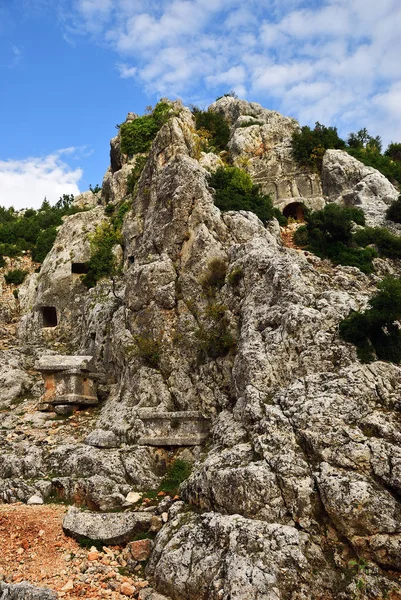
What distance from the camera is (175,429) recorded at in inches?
675

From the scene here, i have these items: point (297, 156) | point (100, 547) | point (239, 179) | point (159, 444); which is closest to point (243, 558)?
point (100, 547)

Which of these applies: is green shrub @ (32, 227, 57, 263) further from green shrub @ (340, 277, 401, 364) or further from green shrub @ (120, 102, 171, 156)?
green shrub @ (340, 277, 401, 364)

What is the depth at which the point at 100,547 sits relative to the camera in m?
12.2

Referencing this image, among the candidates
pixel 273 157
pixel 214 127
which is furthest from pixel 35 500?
pixel 214 127

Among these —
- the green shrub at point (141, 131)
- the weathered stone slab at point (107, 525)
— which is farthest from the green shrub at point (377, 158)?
the weathered stone slab at point (107, 525)

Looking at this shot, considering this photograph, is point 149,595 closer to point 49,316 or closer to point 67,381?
point 67,381

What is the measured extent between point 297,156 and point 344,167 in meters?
4.59

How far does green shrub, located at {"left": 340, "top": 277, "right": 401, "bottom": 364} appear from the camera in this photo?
13.2 metres

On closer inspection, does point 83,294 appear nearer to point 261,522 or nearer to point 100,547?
point 100,547

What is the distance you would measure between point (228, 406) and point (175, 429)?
210cm

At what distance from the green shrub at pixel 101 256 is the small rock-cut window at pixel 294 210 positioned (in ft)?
41.3

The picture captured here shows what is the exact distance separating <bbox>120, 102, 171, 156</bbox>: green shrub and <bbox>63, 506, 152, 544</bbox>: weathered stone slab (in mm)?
30103

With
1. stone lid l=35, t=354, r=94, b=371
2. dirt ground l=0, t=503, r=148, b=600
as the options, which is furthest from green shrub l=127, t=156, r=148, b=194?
dirt ground l=0, t=503, r=148, b=600

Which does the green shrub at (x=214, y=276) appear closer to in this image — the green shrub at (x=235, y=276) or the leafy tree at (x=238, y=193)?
the green shrub at (x=235, y=276)
